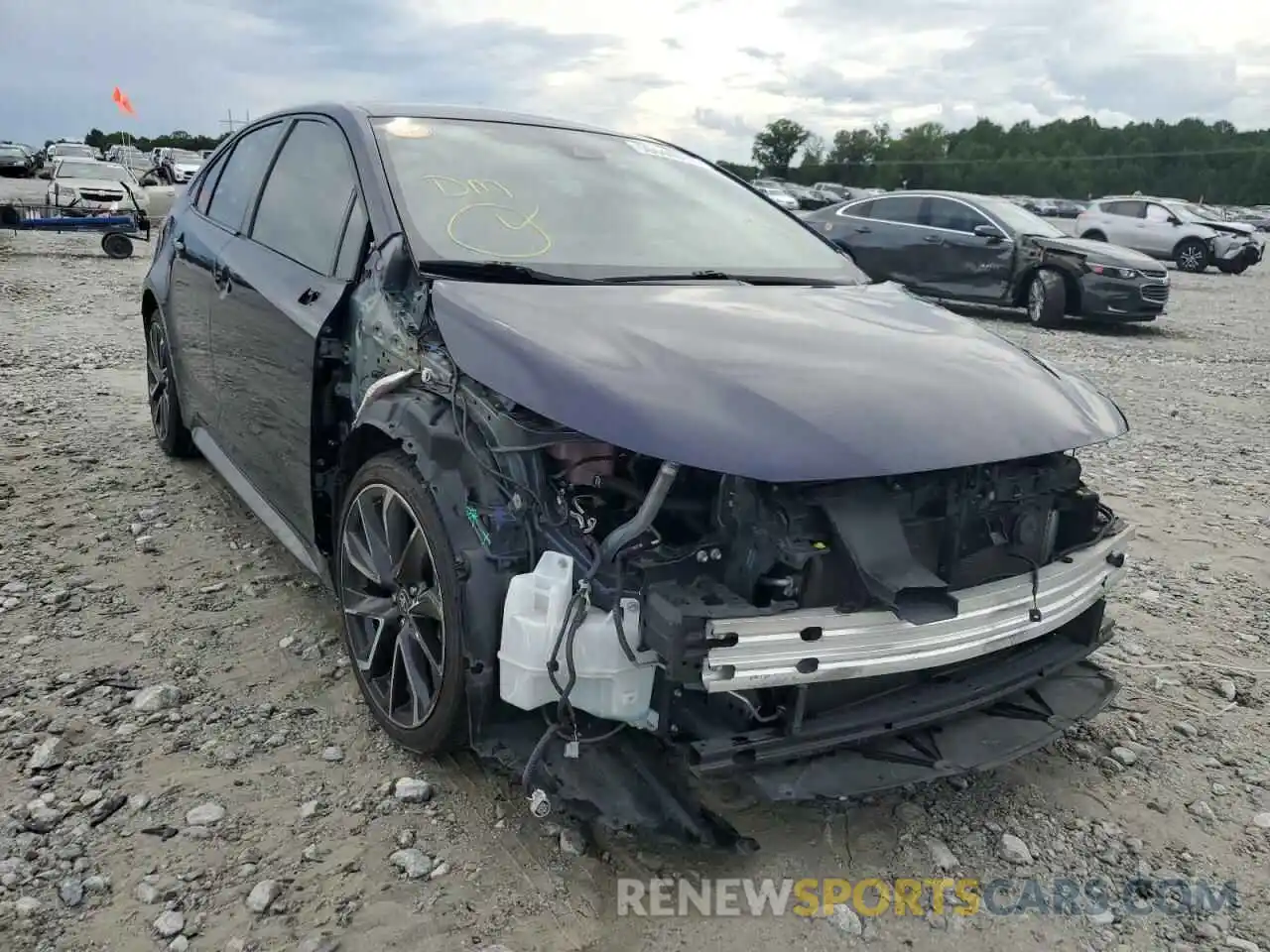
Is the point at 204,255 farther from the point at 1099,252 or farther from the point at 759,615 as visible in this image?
the point at 1099,252

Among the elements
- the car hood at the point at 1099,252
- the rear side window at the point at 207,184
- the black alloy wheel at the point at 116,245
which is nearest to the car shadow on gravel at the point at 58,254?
the black alloy wheel at the point at 116,245

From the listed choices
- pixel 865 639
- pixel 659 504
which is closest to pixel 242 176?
pixel 659 504

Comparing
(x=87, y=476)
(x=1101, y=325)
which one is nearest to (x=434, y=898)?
(x=87, y=476)

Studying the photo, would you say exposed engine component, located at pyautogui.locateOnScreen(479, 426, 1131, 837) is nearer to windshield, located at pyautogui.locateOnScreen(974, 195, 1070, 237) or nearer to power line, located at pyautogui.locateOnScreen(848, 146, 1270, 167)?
windshield, located at pyautogui.locateOnScreen(974, 195, 1070, 237)

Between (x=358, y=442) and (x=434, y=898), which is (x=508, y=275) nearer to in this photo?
(x=358, y=442)

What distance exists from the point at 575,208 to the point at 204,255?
1.81 metres

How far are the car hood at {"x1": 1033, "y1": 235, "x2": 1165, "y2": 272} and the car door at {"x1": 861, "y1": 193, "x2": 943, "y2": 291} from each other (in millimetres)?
1235

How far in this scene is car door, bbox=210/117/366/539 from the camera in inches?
121

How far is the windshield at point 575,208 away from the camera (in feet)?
9.71

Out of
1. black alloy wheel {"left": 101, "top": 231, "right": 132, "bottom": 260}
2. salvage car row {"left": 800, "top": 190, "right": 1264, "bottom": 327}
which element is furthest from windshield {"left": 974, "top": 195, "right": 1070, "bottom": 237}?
black alloy wheel {"left": 101, "top": 231, "right": 132, "bottom": 260}

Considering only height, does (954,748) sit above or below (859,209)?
below

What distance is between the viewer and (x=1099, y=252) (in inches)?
450

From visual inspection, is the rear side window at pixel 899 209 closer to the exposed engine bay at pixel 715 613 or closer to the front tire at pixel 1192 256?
the exposed engine bay at pixel 715 613

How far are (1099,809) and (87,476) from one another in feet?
15.0
